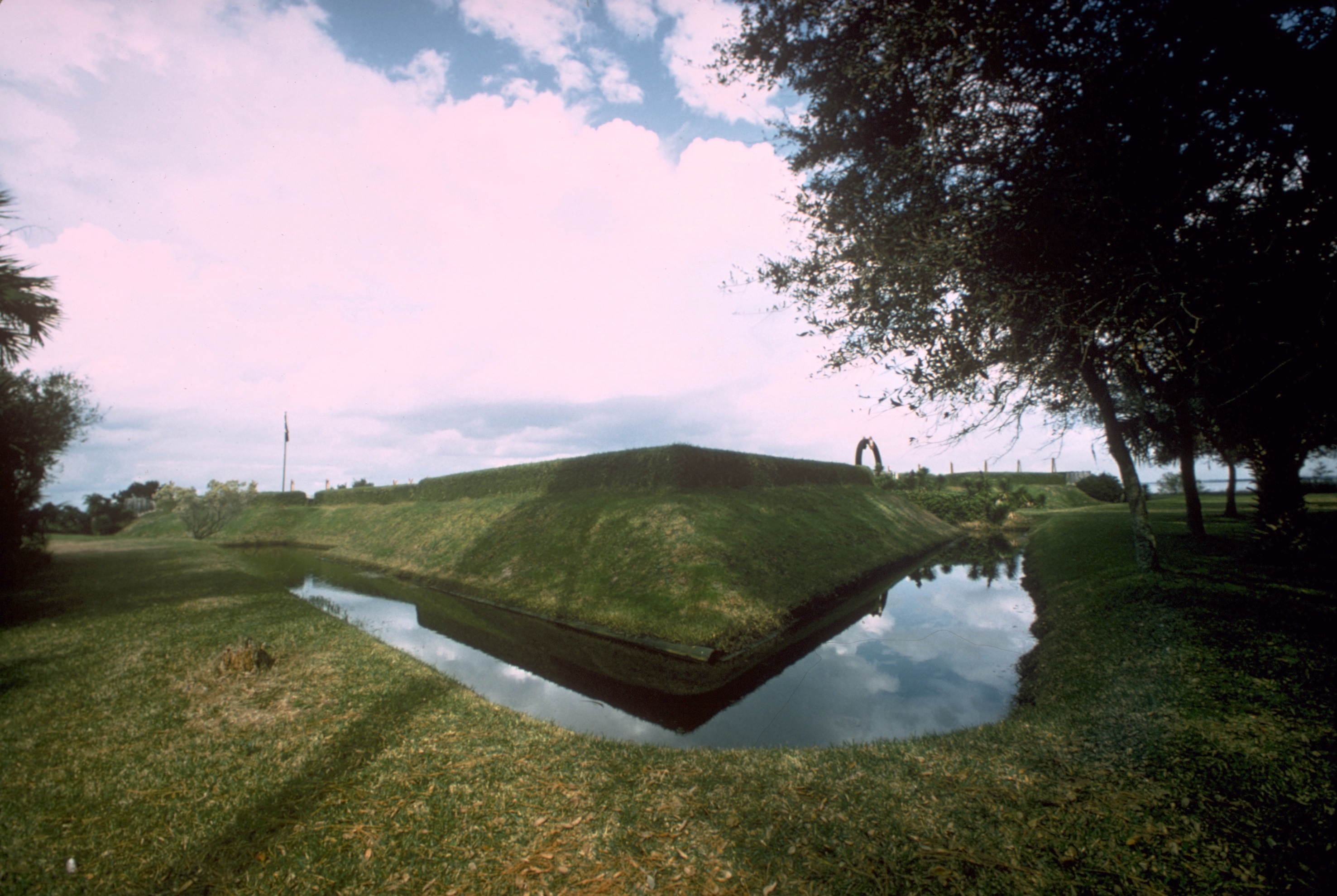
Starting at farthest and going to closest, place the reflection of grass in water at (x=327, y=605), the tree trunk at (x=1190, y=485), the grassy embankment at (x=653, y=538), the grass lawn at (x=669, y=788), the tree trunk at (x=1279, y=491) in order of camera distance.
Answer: the tree trunk at (x=1190, y=485), the reflection of grass in water at (x=327, y=605), the grassy embankment at (x=653, y=538), the tree trunk at (x=1279, y=491), the grass lawn at (x=669, y=788)

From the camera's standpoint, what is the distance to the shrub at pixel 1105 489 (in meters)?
44.8

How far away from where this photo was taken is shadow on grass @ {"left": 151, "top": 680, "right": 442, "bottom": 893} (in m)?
4.04

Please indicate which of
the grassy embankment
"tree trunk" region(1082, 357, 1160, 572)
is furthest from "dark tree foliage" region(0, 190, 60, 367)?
"tree trunk" region(1082, 357, 1160, 572)

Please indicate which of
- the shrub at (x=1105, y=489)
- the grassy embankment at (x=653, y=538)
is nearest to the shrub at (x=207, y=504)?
the grassy embankment at (x=653, y=538)

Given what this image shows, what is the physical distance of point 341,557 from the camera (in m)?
26.1

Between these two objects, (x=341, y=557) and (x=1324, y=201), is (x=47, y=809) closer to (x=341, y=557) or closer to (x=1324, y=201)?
(x=1324, y=201)

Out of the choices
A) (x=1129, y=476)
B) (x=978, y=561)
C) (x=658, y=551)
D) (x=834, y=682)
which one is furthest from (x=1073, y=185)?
(x=978, y=561)

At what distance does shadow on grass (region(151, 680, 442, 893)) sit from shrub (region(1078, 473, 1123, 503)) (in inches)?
2256

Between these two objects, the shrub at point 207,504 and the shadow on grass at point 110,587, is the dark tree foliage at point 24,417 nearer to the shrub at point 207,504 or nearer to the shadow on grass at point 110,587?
the shadow on grass at point 110,587

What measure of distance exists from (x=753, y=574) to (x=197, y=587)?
1775 cm

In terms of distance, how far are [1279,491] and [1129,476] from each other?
14.8ft

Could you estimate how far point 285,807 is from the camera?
4914mm

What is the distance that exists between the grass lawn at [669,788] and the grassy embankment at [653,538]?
5.13 metres

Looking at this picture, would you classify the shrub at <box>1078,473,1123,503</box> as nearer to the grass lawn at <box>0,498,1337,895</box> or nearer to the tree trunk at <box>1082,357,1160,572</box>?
the tree trunk at <box>1082,357,1160,572</box>
